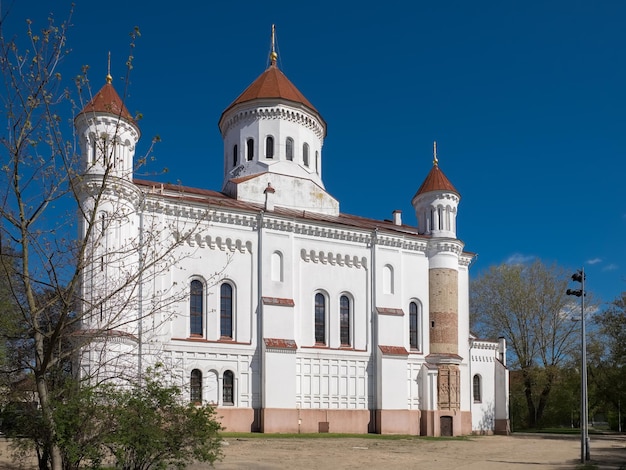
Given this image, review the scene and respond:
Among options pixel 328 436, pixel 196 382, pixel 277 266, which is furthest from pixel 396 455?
pixel 277 266

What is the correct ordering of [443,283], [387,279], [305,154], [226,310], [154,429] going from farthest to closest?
[305,154]
[443,283]
[387,279]
[226,310]
[154,429]

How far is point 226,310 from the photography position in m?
38.9

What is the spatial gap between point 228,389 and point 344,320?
338 inches

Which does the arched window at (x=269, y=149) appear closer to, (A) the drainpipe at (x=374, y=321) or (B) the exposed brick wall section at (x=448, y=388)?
(A) the drainpipe at (x=374, y=321)

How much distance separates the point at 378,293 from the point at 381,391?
589 cm

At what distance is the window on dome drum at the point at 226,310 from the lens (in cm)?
3859

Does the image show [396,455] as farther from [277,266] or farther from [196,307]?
[277,266]

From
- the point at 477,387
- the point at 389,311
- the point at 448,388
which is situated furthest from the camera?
the point at 477,387

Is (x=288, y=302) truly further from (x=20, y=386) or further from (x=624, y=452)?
(x=20, y=386)

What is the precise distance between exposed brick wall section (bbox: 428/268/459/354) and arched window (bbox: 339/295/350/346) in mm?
5949

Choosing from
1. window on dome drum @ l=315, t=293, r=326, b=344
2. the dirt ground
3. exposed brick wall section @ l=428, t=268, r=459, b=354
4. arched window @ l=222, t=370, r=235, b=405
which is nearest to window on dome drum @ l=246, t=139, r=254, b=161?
window on dome drum @ l=315, t=293, r=326, b=344

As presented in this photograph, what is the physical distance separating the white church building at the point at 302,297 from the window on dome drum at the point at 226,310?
0.08 m

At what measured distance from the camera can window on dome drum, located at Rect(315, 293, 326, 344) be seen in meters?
41.8

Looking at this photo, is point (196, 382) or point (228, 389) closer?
point (196, 382)
